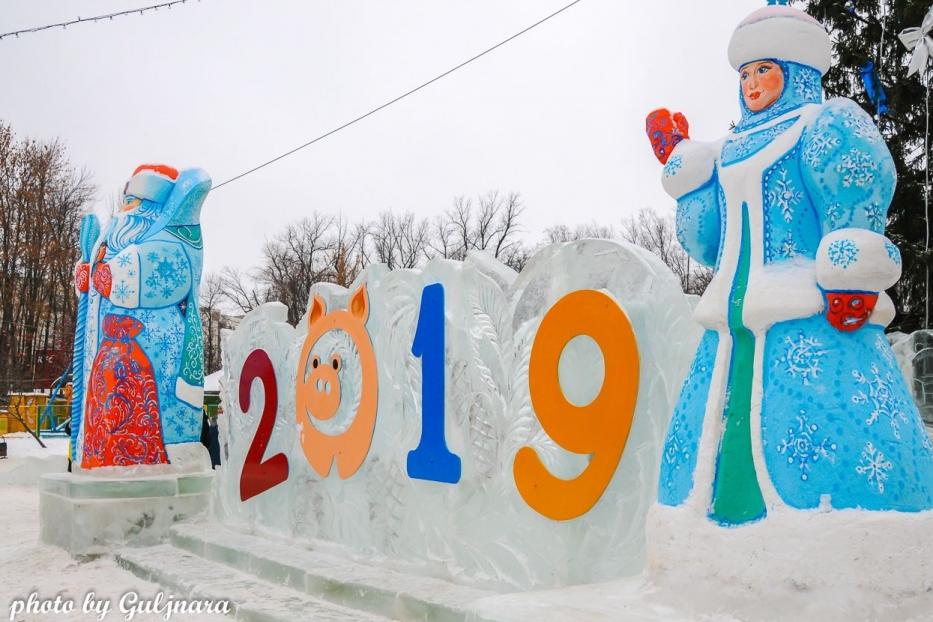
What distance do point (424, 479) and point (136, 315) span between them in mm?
3363

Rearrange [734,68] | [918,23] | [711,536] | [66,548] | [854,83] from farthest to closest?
[854,83] → [918,23] → [66,548] → [734,68] → [711,536]

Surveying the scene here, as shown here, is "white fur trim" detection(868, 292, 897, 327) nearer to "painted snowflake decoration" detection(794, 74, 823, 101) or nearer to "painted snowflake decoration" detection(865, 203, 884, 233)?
"painted snowflake decoration" detection(865, 203, 884, 233)

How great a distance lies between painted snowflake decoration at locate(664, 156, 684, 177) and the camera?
9.78ft

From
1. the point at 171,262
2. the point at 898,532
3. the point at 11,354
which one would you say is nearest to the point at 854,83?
the point at 171,262

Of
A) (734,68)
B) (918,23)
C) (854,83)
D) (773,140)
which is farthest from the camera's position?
(854,83)

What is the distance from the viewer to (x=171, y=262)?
22.4 feet

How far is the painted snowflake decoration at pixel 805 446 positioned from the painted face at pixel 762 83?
1067 millimetres

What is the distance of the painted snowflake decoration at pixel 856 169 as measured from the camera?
102 inches

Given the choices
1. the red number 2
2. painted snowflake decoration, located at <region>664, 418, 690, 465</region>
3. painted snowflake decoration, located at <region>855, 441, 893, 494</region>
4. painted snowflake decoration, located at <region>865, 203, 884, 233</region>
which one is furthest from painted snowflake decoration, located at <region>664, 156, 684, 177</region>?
the red number 2

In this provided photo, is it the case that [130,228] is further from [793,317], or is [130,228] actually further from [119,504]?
[793,317]

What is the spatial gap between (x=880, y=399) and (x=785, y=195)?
696 millimetres

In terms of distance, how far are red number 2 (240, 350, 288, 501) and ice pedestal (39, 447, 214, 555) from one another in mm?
734

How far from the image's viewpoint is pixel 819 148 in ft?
8.59

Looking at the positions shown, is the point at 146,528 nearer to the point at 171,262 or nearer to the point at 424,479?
the point at 171,262
